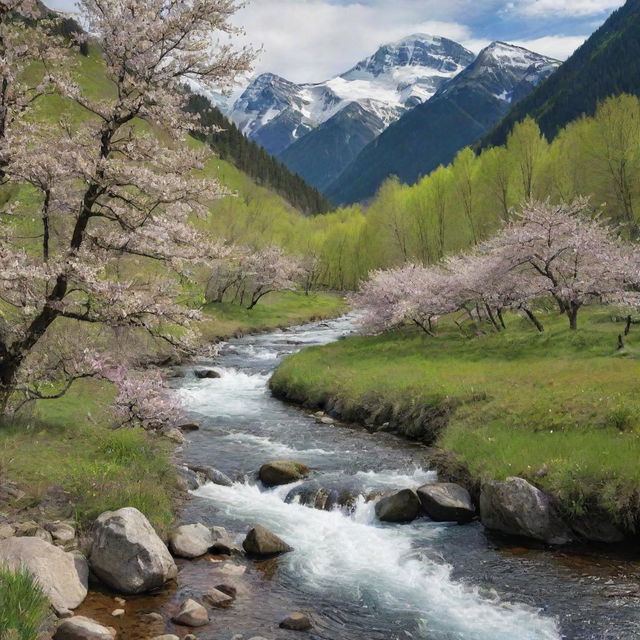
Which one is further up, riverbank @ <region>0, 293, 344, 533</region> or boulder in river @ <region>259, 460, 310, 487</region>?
riverbank @ <region>0, 293, 344, 533</region>

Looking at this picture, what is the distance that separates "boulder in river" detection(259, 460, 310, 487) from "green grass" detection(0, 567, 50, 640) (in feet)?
28.9

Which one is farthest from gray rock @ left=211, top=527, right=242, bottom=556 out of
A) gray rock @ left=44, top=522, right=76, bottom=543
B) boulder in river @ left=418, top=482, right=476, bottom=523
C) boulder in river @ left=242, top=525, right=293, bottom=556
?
boulder in river @ left=418, top=482, right=476, bottom=523

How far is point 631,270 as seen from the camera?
A: 2966cm

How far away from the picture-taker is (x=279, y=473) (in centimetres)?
1602

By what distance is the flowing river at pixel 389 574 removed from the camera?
9141 mm

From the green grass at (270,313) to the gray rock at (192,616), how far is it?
31.8 meters

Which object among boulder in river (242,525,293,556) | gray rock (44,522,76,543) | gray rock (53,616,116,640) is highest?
gray rock (44,522,76,543)

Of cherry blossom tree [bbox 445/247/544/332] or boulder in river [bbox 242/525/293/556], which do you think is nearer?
boulder in river [bbox 242/525/293/556]

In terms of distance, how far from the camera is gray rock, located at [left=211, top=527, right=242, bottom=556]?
1179 centimetres

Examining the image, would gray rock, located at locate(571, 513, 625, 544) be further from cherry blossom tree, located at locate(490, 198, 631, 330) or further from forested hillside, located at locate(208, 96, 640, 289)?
forested hillside, located at locate(208, 96, 640, 289)

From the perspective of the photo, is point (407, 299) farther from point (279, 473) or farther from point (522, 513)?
point (522, 513)

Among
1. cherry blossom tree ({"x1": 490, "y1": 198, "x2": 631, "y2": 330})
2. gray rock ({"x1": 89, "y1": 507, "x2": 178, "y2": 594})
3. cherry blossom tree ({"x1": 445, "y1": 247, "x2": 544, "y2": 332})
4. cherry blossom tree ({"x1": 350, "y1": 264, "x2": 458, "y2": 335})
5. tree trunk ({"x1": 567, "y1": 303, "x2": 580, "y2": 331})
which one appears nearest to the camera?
gray rock ({"x1": 89, "y1": 507, "x2": 178, "y2": 594})

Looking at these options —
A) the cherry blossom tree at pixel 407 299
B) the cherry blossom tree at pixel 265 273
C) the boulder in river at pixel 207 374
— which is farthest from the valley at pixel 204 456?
the cherry blossom tree at pixel 265 273

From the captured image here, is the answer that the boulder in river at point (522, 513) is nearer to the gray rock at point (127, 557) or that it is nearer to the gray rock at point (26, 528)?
the gray rock at point (127, 557)
